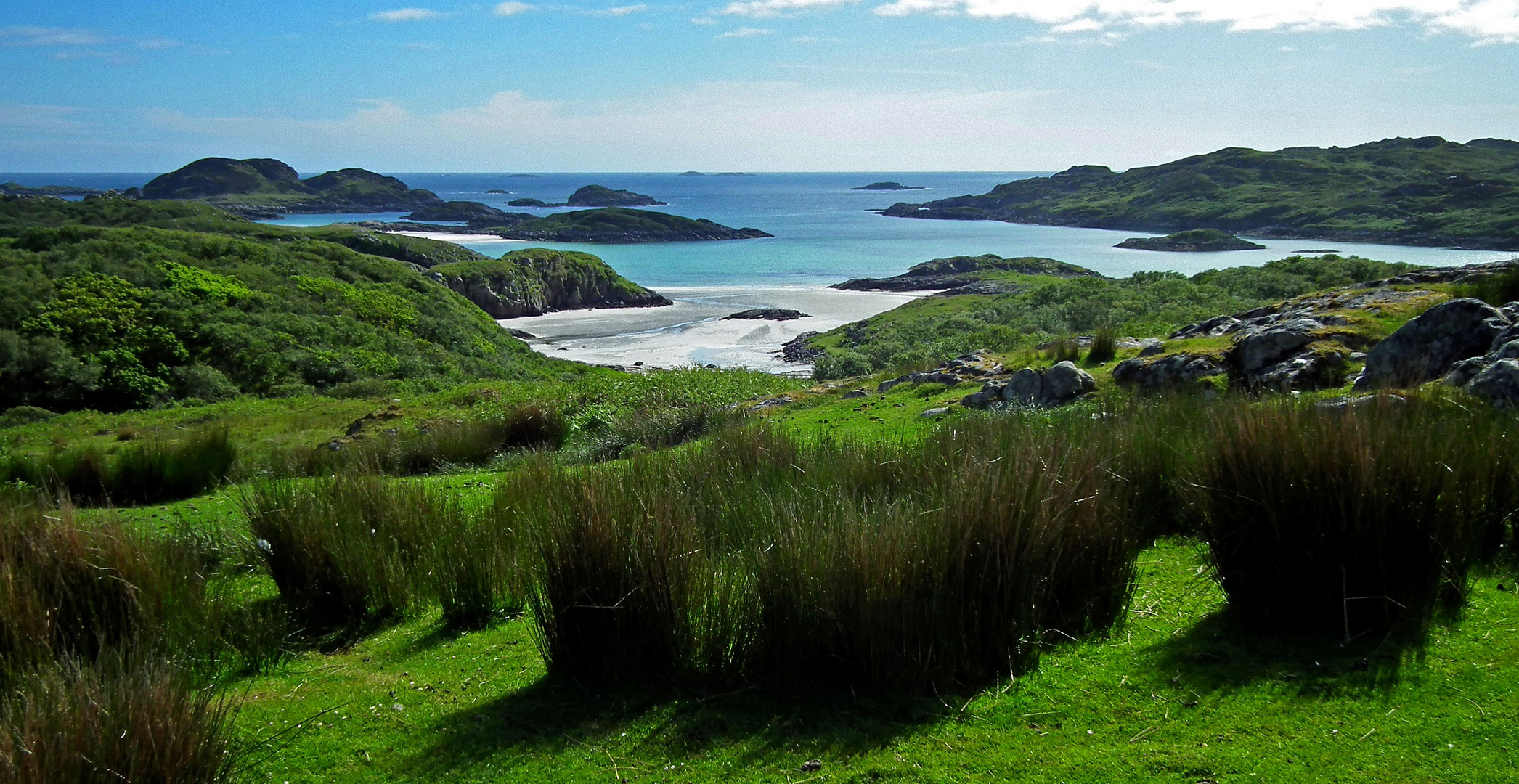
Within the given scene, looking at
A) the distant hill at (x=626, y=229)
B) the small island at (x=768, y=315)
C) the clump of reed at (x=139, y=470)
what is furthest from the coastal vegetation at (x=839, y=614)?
the distant hill at (x=626, y=229)

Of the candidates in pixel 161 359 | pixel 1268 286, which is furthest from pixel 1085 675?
pixel 1268 286

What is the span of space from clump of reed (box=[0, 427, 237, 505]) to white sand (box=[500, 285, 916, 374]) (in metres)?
29.3

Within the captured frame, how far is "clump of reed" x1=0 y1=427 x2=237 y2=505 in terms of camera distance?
491 inches

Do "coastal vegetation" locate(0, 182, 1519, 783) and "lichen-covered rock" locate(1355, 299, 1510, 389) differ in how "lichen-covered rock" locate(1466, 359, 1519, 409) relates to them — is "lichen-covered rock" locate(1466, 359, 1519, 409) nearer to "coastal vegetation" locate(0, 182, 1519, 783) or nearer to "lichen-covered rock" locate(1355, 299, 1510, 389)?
"coastal vegetation" locate(0, 182, 1519, 783)

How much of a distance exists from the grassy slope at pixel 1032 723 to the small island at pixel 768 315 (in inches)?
2379

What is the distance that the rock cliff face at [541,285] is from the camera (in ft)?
227

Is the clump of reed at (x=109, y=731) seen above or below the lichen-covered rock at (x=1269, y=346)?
below

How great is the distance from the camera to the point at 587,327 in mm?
65000

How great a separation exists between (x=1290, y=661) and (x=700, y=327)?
58.5 metres

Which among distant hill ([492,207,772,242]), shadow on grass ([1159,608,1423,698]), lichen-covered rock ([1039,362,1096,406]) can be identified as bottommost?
shadow on grass ([1159,608,1423,698])

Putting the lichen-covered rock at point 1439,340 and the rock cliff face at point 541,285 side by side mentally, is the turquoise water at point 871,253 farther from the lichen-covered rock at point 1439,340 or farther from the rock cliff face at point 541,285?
the lichen-covered rock at point 1439,340

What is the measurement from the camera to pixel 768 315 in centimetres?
6631

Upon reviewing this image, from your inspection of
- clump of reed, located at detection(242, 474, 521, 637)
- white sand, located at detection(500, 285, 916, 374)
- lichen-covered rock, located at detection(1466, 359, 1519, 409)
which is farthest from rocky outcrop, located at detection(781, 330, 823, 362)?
clump of reed, located at detection(242, 474, 521, 637)

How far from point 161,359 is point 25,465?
19074mm
